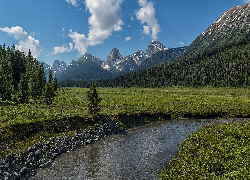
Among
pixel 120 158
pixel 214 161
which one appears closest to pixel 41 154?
pixel 120 158

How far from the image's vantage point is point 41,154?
18.8 m

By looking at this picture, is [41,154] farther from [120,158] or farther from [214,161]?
[214,161]

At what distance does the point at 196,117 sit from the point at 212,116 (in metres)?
4.27

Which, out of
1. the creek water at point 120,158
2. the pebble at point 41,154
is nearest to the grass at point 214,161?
the creek water at point 120,158

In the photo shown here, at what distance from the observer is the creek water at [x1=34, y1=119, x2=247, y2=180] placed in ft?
51.9

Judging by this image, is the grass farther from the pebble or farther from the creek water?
the pebble

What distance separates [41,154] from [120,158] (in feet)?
32.1

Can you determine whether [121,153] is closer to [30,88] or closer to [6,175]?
[6,175]

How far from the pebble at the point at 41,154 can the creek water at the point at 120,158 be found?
2.94 feet

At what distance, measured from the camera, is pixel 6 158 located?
16547 mm

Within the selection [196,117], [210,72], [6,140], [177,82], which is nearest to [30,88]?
[6,140]

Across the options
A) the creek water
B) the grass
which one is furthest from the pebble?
the grass

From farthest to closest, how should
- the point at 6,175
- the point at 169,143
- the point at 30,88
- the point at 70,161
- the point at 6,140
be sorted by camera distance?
the point at 30,88
the point at 169,143
the point at 6,140
the point at 70,161
the point at 6,175

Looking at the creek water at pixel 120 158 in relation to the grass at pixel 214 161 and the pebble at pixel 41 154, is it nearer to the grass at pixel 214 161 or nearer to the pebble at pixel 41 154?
the pebble at pixel 41 154
